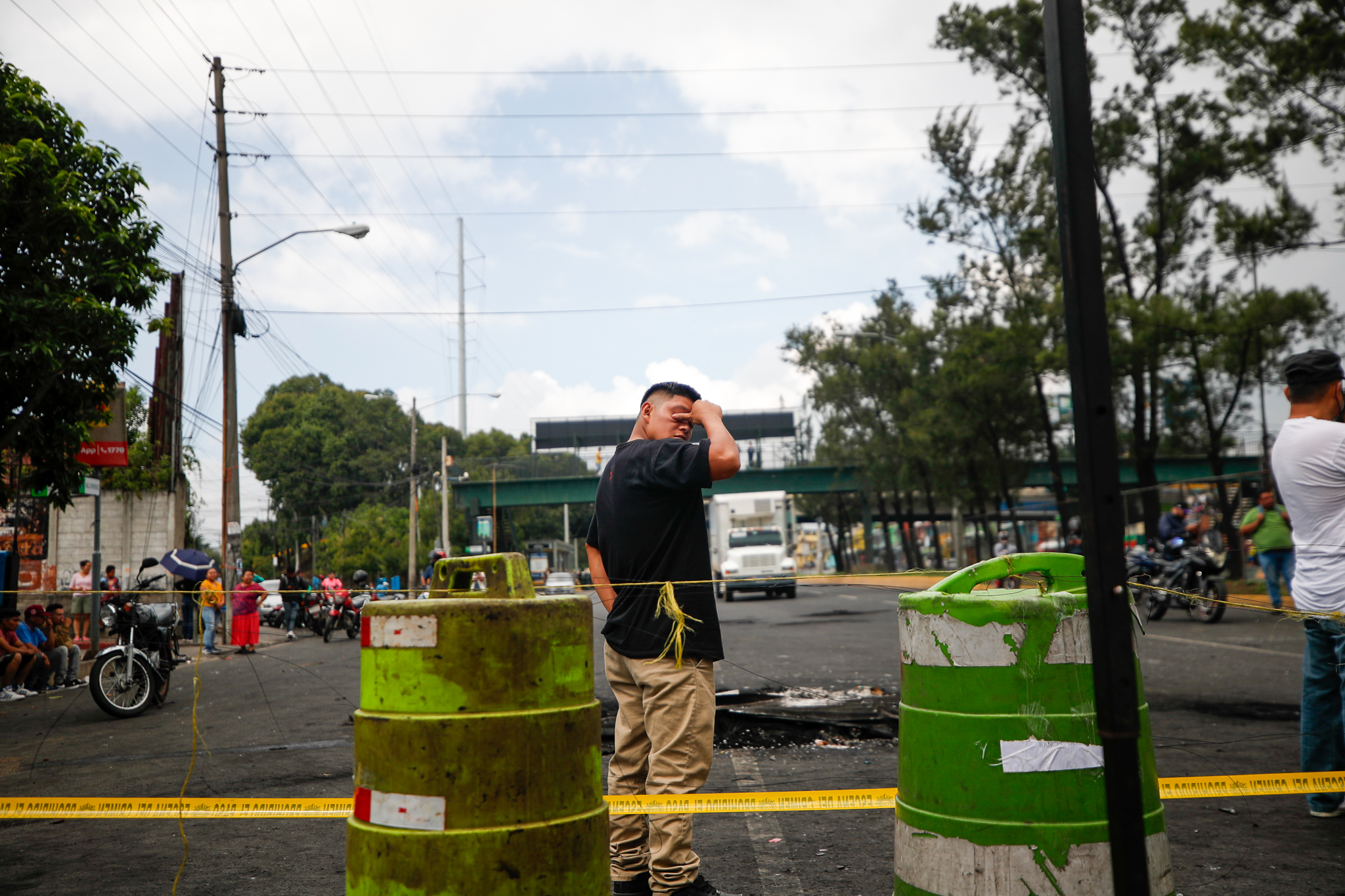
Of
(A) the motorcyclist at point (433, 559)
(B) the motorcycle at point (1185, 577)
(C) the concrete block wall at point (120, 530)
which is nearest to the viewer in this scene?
(A) the motorcyclist at point (433, 559)

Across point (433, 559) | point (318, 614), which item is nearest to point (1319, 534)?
point (433, 559)

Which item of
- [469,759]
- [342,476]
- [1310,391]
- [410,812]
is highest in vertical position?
[342,476]

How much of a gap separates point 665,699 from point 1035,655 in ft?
4.51

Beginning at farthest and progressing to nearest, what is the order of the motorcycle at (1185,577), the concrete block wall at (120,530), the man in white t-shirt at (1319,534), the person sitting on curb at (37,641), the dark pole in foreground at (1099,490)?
the concrete block wall at (120,530), the motorcycle at (1185,577), the person sitting on curb at (37,641), the man in white t-shirt at (1319,534), the dark pole in foreground at (1099,490)

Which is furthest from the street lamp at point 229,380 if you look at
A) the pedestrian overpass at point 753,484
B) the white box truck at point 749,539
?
the pedestrian overpass at point 753,484

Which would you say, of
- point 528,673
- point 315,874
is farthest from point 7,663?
point 528,673

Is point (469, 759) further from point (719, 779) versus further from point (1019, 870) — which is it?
point (719, 779)

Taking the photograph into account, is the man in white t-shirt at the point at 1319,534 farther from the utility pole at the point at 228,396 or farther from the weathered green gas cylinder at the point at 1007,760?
the utility pole at the point at 228,396

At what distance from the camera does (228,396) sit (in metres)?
20.8

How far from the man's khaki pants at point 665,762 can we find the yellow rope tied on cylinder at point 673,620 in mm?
31

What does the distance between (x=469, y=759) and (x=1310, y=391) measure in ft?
12.3

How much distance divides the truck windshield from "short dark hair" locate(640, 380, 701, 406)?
1310 inches

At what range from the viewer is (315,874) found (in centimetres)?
388

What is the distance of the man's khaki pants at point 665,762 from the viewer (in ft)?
10.7
